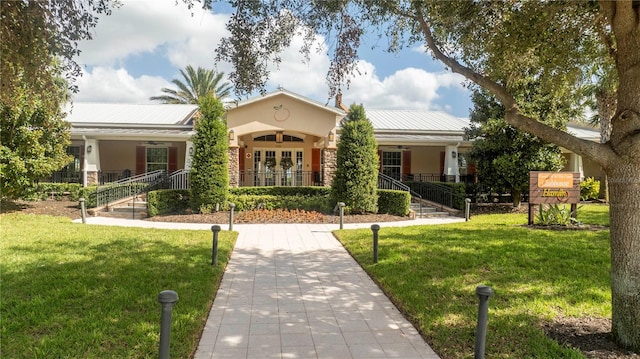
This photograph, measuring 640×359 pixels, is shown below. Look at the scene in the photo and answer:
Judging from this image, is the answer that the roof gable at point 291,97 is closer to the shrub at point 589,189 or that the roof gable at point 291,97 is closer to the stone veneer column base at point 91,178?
the stone veneer column base at point 91,178

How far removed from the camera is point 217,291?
5.98 m

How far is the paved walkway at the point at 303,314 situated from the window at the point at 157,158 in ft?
45.5

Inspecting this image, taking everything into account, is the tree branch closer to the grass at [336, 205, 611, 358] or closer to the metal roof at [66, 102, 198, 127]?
the grass at [336, 205, 611, 358]

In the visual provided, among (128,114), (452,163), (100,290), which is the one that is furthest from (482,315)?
(128,114)

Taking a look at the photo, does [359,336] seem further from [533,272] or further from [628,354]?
[533,272]

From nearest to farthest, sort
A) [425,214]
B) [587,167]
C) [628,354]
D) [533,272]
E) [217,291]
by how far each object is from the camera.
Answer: [628,354]
[217,291]
[533,272]
[425,214]
[587,167]

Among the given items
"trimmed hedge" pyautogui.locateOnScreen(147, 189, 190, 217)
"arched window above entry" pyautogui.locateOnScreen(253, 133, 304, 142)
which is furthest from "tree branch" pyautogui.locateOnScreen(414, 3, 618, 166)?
"arched window above entry" pyautogui.locateOnScreen(253, 133, 304, 142)

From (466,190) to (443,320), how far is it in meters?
13.9

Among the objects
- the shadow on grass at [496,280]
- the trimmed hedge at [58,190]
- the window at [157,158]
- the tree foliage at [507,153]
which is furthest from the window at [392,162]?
the trimmed hedge at [58,190]

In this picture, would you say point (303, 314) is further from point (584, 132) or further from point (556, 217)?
point (584, 132)

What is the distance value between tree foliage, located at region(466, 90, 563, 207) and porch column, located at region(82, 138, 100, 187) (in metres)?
17.7

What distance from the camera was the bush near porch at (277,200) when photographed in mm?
14619

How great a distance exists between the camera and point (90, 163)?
1827 cm


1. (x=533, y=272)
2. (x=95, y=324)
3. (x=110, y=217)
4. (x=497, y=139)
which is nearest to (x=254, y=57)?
(x=95, y=324)
